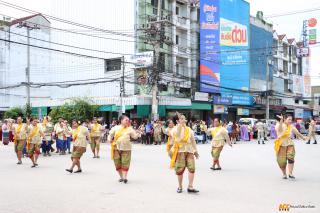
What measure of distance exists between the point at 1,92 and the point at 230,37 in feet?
86.6

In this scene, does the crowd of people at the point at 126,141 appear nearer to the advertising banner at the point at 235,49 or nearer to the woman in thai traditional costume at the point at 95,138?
the woman in thai traditional costume at the point at 95,138

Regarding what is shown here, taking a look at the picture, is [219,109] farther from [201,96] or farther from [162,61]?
[162,61]

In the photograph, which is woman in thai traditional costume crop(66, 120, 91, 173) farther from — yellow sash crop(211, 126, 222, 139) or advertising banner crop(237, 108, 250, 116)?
advertising banner crop(237, 108, 250, 116)

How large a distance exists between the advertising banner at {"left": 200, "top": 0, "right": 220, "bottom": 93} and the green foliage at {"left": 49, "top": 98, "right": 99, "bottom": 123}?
1311 centimetres

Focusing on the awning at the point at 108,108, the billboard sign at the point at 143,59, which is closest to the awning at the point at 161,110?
the awning at the point at 108,108

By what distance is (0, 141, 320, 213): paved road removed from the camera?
7336 millimetres

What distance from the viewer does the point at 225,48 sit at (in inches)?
1750

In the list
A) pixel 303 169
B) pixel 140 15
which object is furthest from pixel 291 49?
pixel 303 169

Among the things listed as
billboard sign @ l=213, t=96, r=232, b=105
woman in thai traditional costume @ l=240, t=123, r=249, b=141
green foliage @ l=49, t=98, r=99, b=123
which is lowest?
woman in thai traditional costume @ l=240, t=123, r=249, b=141

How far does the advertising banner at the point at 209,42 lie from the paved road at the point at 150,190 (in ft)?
96.5

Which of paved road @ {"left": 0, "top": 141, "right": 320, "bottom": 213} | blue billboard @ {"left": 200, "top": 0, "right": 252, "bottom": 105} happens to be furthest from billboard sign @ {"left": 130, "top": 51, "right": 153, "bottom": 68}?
paved road @ {"left": 0, "top": 141, "right": 320, "bottom": 213}

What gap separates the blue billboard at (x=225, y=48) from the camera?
42500 mm

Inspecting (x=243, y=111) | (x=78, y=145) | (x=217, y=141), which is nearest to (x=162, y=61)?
(x=243, y=111)

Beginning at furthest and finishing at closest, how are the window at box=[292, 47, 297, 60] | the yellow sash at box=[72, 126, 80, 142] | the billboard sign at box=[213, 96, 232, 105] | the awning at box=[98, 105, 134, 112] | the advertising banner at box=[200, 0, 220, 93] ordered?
1. the window at box=[292, 47, 297, 60]
2. the advertising banner at box=[200, 0, 220, 93]
3. the billboard sign at box=[213, 96, 232, 105]
4. the awning at box=[98, 105, 134, 112]
5. the yellow sash at box=[72, 126, 80, 142]
